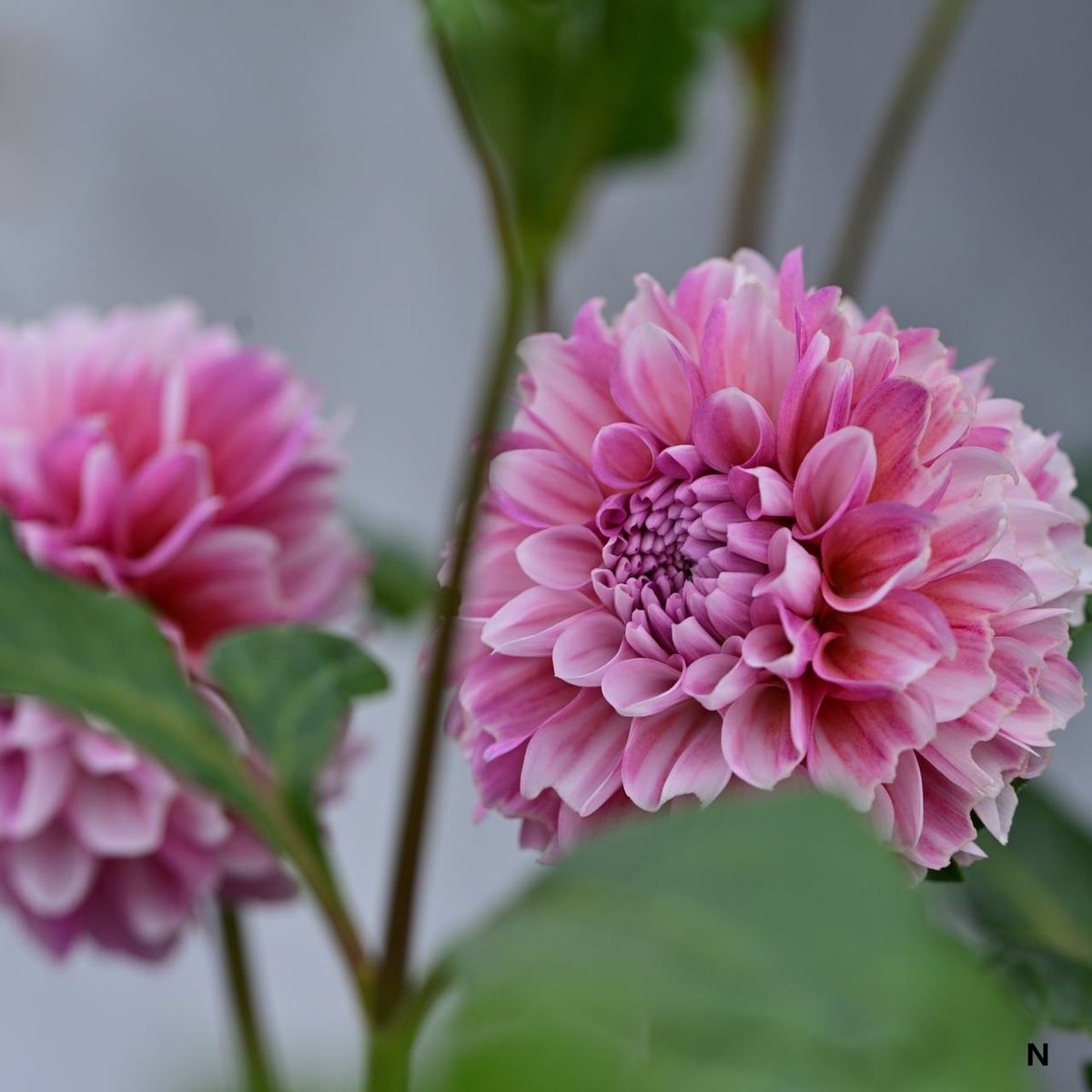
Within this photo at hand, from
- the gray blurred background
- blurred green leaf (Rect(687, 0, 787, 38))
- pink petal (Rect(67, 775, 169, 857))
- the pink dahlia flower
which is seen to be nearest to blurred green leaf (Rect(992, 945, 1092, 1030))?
the pink dahlia flower

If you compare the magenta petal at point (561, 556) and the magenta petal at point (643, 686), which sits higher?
the magenta petal at point (561, 556)

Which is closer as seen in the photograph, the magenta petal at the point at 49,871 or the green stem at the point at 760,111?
the magenta petal at the point at 49,871

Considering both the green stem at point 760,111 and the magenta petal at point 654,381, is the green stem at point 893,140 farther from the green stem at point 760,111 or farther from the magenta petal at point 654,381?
the magenta petal at point 654,381

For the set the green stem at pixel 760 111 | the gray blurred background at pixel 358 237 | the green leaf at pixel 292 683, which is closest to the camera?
the green leaf at pixel 292 683

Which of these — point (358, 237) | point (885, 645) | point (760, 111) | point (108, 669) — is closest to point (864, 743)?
point (885, 645)

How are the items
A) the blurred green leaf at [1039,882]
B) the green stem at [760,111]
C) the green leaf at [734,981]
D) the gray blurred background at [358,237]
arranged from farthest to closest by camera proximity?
the gray blurred background at [358,237], the green stem at [760,111], the blurred green leaf at [1039,882], the green leaf at [734,981]

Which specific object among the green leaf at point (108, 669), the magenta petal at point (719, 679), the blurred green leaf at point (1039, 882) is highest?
the magenta petal at point (719, 679)

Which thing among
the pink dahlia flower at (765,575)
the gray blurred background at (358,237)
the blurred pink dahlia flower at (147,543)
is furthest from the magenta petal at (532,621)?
the gray blurred background at (358,237)

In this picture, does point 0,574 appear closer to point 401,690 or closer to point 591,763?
point 591,763
